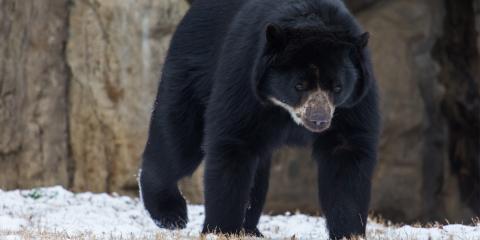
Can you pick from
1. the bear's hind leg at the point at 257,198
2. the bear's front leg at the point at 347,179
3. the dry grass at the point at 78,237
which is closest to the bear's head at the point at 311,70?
the bear's front leg at the point at 347,179

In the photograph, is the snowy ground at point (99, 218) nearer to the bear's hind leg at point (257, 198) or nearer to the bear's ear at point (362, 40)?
the bear's hind leg at point (257, 198)

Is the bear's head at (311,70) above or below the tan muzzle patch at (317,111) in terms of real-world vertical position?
above

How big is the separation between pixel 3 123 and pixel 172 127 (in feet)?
12.5

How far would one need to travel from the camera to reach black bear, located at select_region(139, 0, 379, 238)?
6336mm

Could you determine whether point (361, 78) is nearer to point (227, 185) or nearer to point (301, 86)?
point (301, 86)

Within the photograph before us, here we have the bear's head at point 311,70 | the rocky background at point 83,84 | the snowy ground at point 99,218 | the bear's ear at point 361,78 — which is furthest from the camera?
the rocky background at point 83,84

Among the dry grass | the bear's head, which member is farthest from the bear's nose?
the dry grass

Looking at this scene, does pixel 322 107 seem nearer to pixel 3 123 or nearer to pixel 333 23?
pixel 333 23

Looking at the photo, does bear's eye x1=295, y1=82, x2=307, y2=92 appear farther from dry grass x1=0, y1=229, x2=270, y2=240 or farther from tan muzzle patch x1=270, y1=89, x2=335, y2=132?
dry grass x1=0, y1=229, x2=270, y2=240

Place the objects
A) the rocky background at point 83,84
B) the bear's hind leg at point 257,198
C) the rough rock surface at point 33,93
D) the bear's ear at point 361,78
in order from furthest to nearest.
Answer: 1. the rocky background at point 83,84
2. the rough rock surface at point 33,93
3. the bear's hind leg at point 257,198
4. the bear's ear at point 361,78

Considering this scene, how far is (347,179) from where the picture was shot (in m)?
6.73

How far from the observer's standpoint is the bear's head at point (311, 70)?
6281 millimetres

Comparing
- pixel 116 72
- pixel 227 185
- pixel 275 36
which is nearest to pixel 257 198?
pixel 227 185

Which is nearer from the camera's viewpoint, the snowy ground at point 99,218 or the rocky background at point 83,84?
the snowy ground at point 99,218
